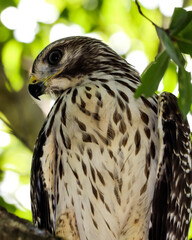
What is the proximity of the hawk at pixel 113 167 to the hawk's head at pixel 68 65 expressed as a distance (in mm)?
298

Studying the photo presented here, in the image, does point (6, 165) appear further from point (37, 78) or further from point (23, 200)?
point (37, 78)

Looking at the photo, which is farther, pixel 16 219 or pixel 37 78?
pixel 37 78

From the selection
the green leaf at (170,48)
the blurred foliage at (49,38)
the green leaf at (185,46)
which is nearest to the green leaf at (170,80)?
the blurred foliage at (49,38)

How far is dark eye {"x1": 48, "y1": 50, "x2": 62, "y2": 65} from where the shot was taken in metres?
4.83

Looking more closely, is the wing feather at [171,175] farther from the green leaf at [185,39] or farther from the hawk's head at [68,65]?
the green leaf at [185,39]

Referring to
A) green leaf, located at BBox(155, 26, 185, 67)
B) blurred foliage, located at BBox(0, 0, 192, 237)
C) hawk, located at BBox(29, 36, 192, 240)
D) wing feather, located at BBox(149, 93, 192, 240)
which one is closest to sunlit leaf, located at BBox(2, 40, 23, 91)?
blurred foliage, located at BBox(0, 0, 192, 237)

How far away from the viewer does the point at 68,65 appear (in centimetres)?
476

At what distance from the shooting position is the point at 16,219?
2.46 metres

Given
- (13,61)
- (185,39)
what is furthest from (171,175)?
(13,61)

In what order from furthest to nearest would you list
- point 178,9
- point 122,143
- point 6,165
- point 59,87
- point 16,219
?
point 6,165 < point 59,87 < point 122,143 < point 178,9 < point 16,219

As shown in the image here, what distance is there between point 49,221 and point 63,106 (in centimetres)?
91

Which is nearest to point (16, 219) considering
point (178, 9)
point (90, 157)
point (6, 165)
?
point (178, 9)

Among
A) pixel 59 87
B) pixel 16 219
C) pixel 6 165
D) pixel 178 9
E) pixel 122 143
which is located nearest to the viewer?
pixel 16 219

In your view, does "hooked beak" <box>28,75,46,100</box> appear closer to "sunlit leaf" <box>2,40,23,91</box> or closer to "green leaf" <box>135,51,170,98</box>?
"sunlit leaf" <box>2,40,23,91</box>
